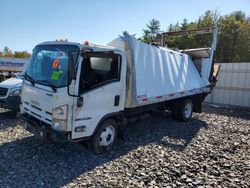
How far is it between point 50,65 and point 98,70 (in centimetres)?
97

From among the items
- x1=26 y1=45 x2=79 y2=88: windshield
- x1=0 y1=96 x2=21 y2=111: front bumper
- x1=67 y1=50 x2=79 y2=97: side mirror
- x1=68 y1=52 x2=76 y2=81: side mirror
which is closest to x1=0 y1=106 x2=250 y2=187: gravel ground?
x1=0 y1=96 x2=21 y2=111: front bumper

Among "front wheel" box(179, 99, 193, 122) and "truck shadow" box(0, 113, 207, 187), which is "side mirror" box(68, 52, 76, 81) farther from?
"front wheel" box(179, 99, 193, 122)

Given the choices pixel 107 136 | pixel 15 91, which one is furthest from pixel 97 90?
pixel 15 91

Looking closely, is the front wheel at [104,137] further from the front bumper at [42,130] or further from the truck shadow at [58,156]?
the front bumper at [42,130]

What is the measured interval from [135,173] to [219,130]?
4.35 meters

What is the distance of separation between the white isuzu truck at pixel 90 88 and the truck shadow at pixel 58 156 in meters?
0.41

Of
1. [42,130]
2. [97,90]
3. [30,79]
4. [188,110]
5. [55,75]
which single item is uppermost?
[55,75]

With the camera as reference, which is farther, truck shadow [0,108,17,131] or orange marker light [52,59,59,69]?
truck shadow [0,108,17,131]

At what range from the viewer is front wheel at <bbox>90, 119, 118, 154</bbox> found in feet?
17.1

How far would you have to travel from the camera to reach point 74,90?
455cm

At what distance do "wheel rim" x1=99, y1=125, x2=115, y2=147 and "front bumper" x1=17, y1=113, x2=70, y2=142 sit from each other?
961mm

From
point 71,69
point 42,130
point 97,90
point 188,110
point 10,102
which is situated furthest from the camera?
point 188,110

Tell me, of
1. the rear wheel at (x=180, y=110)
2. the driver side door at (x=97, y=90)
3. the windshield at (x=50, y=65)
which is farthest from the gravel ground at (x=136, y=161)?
the windshield at (x=50, y=65)

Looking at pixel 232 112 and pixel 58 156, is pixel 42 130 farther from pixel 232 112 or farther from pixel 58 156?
pixel 232 112
